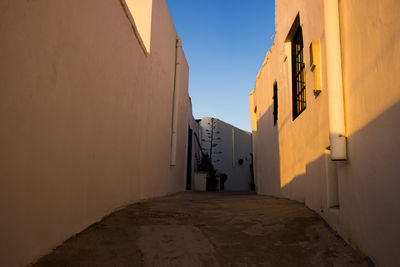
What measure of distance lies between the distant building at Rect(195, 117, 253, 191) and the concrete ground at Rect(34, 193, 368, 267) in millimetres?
15729

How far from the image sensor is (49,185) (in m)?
2.15

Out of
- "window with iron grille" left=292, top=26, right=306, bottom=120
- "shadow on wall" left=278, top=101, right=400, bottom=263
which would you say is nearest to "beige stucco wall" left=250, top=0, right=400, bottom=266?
"shadow on wall" left=278, top=101, right=400, bottom=263

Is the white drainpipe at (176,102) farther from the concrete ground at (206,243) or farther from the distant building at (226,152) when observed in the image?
the distant building at (226,152)

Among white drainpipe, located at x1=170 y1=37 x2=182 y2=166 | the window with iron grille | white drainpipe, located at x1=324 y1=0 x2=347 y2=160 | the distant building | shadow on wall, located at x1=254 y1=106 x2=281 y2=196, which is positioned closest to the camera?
white drainpipe, located at x1=324 y1=0 x2=347 y2=160

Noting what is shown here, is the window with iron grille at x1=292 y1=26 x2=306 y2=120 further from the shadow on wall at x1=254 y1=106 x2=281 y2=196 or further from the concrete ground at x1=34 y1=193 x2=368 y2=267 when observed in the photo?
the concrete ground at x1=34 y1=193 x2=368 y2=267

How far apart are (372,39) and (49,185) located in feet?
7.51

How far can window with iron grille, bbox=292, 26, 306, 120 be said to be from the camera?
16.8 feet

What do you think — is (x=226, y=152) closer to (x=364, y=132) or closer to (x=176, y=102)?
(x=176, y=102)

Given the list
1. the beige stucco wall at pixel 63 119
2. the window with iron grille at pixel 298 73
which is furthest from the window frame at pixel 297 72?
the beige stucco wall at pixel 63 119

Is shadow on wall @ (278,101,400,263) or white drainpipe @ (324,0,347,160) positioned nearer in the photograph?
shadow on wall @ (278,101,400,263)

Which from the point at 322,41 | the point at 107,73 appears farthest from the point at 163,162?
the point at 322,41

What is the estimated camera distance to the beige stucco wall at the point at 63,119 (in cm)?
170

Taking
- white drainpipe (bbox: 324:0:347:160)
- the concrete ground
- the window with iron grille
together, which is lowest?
the concrete ground

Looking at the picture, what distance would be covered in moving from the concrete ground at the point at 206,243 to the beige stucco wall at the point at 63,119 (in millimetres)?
196
